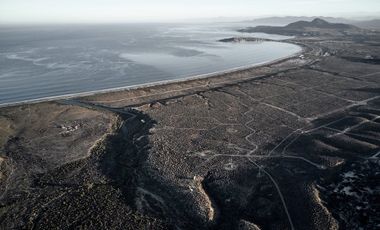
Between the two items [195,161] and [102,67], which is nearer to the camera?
[195,161]

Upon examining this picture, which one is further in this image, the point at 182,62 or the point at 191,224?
the point at 182,62

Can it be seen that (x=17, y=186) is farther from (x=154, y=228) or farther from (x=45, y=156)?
(x=154, y=228)

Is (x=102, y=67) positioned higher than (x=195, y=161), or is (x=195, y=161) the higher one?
(x=195, y=161)

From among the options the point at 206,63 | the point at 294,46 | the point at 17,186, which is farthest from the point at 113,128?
the point at 294,46

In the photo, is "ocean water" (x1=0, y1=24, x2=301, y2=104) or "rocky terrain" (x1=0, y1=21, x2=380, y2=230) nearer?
"rocky terrain" (x1=0, y1=21, x2=380, y2=230)

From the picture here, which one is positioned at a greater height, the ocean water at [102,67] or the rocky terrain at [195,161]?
the rocky terrain at [195,161]

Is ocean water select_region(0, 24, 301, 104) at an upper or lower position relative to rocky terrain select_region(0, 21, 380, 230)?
lower

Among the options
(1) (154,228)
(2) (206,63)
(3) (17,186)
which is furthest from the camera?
(2) (206,63)

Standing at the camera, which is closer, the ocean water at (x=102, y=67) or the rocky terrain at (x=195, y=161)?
the rocky terrain at (x=195, y=161)
